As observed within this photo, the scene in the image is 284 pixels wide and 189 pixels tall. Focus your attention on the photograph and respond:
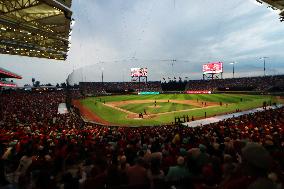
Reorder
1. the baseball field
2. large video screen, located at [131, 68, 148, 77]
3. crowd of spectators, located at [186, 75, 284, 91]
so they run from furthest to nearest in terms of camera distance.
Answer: large video screen, located at [131, 68, 148, 77] < crowd of spectators, located at [186, 75, 284, 91] < the baseball field

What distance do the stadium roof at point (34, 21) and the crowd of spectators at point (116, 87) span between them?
7514 centimetres

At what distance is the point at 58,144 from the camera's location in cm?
1066

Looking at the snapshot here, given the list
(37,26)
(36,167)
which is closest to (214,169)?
(36,167)

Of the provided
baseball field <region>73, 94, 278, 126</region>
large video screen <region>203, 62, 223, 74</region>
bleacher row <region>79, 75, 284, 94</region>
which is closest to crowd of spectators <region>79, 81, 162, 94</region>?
bleacher row <region>79, 75, 284, 94</region>

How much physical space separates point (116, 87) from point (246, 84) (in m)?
55.1

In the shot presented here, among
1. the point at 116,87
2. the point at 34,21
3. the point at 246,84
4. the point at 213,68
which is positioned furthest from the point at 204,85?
the point at 34,21

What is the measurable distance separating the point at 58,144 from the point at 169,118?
90.2ft

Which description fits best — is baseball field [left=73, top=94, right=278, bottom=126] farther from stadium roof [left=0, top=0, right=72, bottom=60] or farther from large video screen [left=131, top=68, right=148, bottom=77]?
large video screen [left=131, top=68, right=148, bottom=77]

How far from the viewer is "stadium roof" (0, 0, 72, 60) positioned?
13.6m

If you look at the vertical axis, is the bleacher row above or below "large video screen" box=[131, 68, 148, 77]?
below

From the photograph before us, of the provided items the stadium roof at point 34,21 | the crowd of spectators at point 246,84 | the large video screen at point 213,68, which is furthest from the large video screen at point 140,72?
the stadium roof at point 34,21

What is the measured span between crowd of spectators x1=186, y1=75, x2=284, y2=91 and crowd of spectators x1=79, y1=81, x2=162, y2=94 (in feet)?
59.5

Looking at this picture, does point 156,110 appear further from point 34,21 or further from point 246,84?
point 246,84

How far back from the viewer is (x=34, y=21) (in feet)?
58.4
